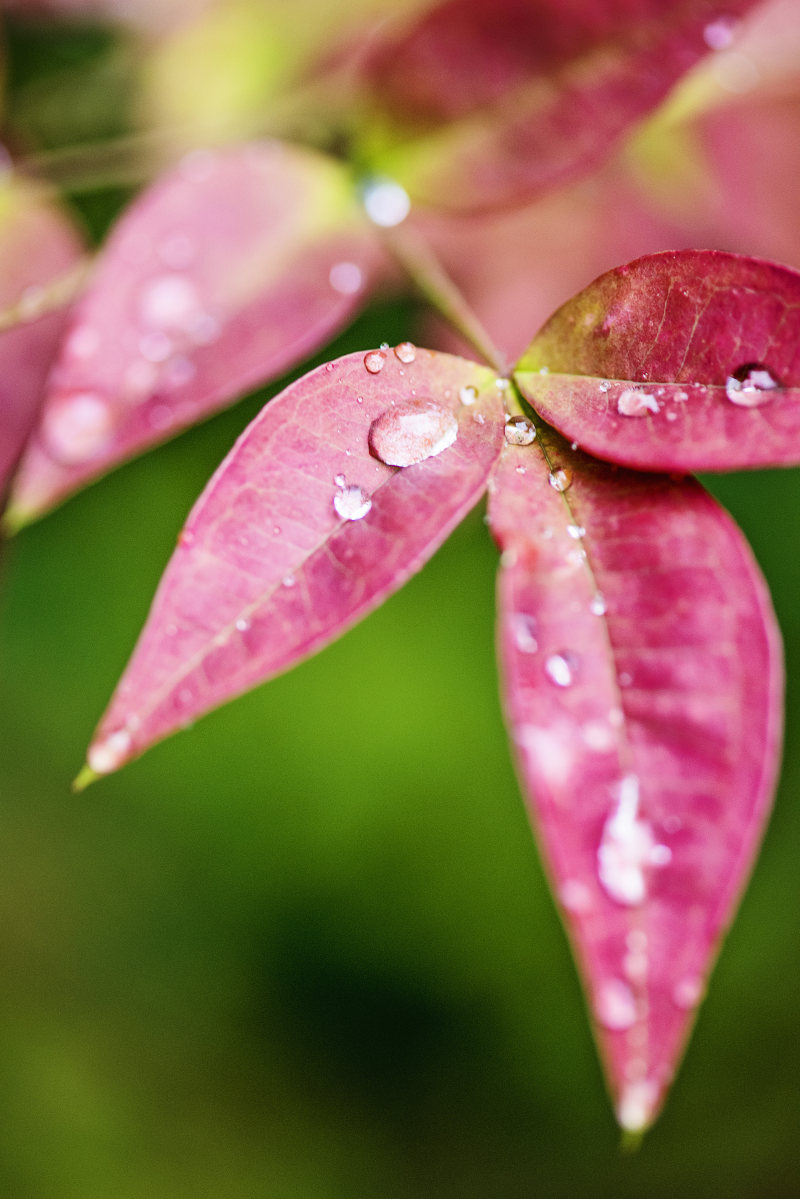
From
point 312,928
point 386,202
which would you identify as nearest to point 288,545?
point 386,202

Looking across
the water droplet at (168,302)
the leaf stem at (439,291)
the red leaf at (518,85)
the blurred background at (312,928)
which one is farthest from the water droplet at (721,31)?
the blurred background at (312,928)

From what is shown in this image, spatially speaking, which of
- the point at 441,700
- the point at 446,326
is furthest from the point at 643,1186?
the point at 446,326

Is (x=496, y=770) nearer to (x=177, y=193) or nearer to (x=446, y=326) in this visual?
(x=446, y=326)

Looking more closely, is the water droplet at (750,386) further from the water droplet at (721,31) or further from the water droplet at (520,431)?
the water droplet at (721,31)

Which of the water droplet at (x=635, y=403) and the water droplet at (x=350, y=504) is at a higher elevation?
the water droplet at (x=350, y=504)

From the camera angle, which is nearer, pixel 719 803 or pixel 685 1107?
pixel 719 803
